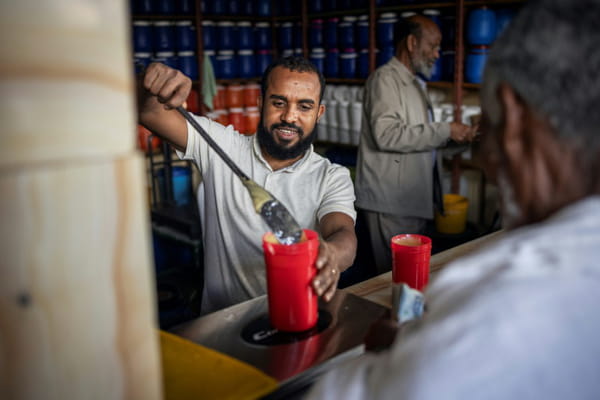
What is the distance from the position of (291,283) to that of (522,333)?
572 mm

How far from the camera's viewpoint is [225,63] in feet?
17.0

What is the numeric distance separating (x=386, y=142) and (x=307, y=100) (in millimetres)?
1276

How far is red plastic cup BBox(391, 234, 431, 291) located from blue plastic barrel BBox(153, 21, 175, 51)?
3.95 meters

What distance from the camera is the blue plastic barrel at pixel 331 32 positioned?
484 centimetres

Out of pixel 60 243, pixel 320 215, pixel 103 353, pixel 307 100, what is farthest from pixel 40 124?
pixel 307 100

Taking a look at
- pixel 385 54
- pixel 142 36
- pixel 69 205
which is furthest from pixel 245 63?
pixel 69 205

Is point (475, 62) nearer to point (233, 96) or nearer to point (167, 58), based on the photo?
point (233, 96)

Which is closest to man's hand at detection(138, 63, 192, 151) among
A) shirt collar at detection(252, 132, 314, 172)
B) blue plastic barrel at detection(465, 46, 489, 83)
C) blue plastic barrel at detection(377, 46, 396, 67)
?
shirt collar at detection(252, 132, 314, 172)

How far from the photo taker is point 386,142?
123 inches

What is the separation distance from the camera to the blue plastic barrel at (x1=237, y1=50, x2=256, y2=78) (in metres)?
5.29

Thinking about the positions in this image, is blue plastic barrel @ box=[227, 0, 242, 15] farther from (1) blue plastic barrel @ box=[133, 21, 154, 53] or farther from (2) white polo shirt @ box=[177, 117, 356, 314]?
(2) white polo shirt @ box=[177, 117, 356, 314]

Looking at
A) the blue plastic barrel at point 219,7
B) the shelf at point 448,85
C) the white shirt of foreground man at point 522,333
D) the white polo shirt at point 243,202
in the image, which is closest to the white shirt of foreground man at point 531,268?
the white shirt of foreground man at point 522,333

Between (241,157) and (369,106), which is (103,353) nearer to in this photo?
(241,157)

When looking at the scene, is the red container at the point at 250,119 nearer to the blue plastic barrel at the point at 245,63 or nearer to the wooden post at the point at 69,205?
the blue plastic barrel at the point at 245,63
